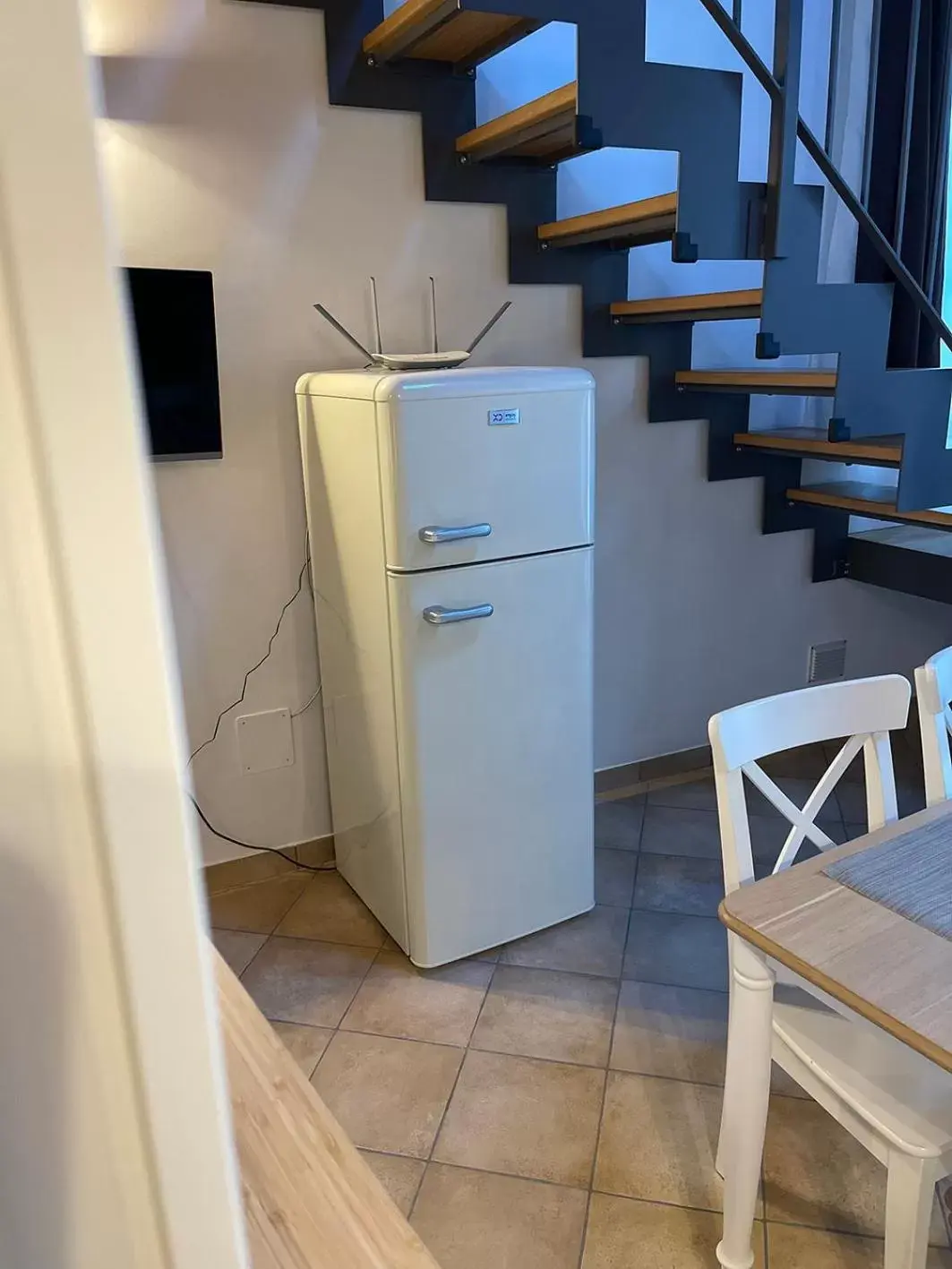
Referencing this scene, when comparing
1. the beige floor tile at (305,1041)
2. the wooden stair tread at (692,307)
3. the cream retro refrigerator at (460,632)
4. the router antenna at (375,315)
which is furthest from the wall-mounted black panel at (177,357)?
the beige floor tile at (305,1041)

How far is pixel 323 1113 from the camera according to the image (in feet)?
4.38

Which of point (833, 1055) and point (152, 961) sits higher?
point (152, 961)

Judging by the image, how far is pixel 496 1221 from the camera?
5.49ft

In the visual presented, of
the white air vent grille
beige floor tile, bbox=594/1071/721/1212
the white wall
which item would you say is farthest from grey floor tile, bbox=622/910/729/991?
the white air vent grille

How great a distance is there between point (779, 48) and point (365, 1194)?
7.02 feet

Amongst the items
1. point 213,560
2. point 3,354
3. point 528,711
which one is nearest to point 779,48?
point 528,711

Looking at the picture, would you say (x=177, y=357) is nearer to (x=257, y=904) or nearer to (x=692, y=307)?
(x=692, y=307)

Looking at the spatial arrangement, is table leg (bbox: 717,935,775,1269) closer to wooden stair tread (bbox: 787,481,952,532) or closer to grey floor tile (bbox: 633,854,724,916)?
grey floor tile (bbox: 633,854,724,916)

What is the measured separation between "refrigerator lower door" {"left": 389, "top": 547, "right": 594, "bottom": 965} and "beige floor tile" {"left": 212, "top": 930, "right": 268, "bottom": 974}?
1.36 feet

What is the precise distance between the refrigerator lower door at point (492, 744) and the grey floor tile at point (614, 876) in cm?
22

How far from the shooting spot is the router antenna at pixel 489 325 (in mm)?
2523

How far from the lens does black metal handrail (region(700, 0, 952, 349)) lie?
6.15 ft

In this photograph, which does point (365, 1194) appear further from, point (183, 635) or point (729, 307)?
point (729, 307)

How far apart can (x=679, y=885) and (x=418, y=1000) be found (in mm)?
824
